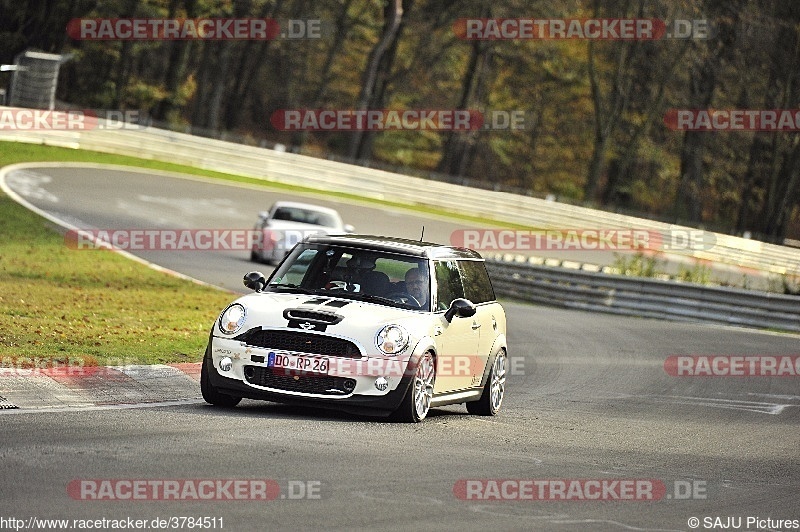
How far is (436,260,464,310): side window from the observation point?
11805 mm

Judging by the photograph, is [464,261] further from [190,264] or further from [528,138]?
[528,138]

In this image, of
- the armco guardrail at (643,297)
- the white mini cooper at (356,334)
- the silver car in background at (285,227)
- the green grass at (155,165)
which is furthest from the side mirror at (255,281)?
the green grass at (155,165)

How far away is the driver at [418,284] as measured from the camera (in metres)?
11.6

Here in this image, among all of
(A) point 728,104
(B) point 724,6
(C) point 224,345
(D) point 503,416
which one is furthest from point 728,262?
(C) point 224,345

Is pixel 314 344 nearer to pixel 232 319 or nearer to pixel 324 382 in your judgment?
pixel 324 382

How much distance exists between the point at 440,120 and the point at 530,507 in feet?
220

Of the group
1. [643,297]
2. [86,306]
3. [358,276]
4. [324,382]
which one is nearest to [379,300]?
[358,276]

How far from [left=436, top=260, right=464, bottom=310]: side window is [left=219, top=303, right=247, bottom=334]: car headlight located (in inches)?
70.3

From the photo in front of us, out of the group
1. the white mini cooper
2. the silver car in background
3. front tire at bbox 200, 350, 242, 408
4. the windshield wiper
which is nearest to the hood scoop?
the white mini cooper

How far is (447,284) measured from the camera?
12.1 m

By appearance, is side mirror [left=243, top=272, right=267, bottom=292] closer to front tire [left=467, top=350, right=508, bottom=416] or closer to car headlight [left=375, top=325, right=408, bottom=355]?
car headlight [left=375, top=325, right=408, bottom=355]

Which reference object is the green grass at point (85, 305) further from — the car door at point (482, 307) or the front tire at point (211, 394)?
the car door at point (482, 307)

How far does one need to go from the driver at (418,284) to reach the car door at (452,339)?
15 cm

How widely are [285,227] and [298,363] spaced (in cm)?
1824
